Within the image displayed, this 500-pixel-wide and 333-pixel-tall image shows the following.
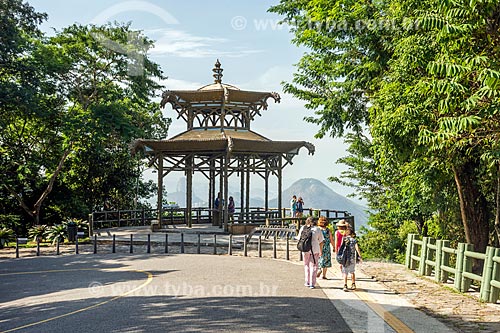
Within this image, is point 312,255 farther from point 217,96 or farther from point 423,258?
point 217,96

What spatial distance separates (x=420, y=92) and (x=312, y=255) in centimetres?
594

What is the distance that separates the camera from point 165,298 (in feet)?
39.3

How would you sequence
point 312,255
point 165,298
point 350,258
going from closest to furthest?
point 165,298 < point 350,258 < point 312,255

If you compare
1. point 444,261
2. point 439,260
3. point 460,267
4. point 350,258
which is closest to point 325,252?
point 350,258

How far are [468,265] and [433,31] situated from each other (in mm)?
6674

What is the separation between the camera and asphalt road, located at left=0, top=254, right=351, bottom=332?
935cm

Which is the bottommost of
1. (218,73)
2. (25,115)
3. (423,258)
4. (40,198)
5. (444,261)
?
(423,258)

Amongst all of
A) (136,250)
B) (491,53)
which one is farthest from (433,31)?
A: (136,250)

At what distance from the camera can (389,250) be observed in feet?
123

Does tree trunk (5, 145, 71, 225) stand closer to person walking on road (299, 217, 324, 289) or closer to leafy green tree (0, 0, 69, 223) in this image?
leafy green tree (0, 0, 69, 223)

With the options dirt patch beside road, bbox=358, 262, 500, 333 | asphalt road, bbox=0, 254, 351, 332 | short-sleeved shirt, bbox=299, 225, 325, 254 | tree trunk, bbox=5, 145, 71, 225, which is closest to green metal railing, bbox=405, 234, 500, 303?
dirt patch beside road, bbox=358, 262, 500, 333

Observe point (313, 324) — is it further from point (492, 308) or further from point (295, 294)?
point (492, 308)

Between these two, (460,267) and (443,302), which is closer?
(443,302)

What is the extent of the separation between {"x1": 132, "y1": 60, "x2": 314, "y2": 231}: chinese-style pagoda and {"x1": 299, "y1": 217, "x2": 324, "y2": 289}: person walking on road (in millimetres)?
15231
